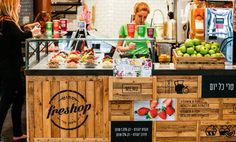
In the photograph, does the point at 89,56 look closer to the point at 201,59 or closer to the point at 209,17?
the point at 201,59

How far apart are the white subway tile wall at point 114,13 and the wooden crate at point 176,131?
533 centimetres

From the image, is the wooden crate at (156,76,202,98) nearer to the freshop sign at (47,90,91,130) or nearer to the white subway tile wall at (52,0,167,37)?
the freshop sign at (47,90,91,130)

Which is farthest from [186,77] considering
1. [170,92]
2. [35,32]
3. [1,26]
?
[1,26]

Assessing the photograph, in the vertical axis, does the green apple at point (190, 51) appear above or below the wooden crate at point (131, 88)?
above

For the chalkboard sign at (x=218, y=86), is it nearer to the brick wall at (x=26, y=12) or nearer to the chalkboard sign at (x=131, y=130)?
the chalkboard sign at (x=131, y=130)

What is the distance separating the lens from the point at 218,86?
5.00 m

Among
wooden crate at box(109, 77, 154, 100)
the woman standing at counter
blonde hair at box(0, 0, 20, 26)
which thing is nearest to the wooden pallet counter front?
wooden crate at box(109, 77, 154, 100)

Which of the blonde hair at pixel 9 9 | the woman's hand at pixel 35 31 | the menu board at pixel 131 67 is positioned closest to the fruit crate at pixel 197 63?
the menu board at pixel 131 67

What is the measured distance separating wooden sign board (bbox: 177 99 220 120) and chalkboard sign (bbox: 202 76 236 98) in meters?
0.08

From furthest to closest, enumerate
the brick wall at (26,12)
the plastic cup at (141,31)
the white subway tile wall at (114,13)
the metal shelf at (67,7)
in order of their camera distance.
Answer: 1. the metal shelf at (67,7)
2. the white subway tile wall at (114,13)
3. the brick wall at (26,12)
4. the plastic cup at (141,31)

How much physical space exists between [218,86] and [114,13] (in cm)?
555

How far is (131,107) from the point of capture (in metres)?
5.04

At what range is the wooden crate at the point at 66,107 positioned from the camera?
497 cm

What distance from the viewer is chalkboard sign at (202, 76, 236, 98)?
4994 mm
